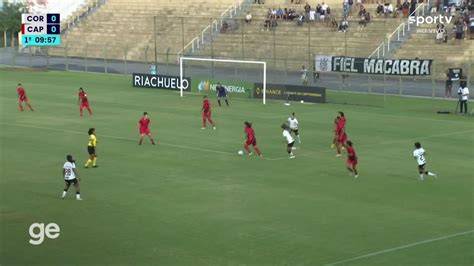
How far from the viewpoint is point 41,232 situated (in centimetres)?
2539

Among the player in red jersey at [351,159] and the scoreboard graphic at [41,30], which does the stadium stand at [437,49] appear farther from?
the scoreboard graphic at [41,30]

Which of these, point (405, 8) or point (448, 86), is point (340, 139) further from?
point (405, 8)

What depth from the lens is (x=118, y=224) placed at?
86.0ft

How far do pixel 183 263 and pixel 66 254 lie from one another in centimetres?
310

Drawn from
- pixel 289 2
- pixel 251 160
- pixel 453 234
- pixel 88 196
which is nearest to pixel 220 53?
pixel 289 2

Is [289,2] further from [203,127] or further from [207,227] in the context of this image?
[207,227]

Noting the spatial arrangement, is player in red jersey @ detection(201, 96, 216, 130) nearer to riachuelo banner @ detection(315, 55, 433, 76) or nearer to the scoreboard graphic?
riachuelo banner @ detection(315, 55, 433, 76)

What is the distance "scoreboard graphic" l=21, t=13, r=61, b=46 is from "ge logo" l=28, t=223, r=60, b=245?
6462 cm

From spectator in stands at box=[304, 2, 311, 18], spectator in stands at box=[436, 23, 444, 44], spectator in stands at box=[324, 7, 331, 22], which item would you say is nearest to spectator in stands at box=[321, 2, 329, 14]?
spectator in stands at box=[324, 7, 331, 22]

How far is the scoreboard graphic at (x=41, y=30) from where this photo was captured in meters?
90.5

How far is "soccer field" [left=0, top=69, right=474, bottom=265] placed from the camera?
23609 millimetres

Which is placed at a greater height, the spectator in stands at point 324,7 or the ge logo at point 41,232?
the spectator in stands at point 324,7

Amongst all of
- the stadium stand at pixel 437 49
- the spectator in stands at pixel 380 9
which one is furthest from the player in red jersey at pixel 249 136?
the spectator in stands at pixel 380 9

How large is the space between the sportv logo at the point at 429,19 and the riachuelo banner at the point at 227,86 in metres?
18.1
